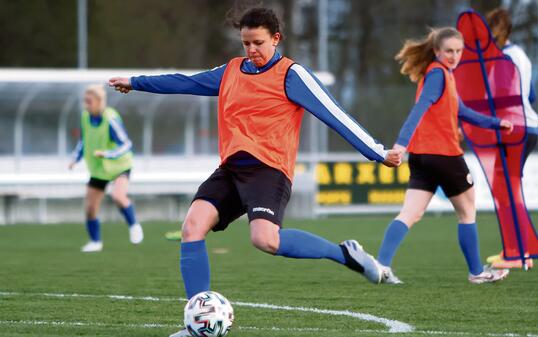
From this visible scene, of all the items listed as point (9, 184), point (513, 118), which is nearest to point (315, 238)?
point (513, 118)

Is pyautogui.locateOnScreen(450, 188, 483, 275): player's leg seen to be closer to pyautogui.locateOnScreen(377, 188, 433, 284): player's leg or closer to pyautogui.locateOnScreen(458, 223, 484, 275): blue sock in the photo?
pyautogui.locateOnScreen(458, 223, 484, 275): blue sock

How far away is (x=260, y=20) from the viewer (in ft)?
21.0

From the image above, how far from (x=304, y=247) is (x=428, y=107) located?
94.0 inches

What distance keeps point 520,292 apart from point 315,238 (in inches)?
90.1

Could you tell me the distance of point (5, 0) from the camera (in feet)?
121

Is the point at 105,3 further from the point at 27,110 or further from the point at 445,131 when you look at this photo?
the point at 445,131

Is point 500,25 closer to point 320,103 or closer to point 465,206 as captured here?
point 465,206

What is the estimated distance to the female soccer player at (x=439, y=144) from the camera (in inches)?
342

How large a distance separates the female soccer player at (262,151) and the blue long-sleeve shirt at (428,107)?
1.69 m

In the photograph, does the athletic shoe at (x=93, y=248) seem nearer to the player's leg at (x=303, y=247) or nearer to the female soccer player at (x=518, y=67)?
the female soccer player at (x=518, y=67)

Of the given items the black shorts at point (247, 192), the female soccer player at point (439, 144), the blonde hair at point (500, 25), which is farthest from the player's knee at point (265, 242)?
the blonde hair at point (500, 25)

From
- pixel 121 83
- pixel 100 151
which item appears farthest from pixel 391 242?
pixel 100 151

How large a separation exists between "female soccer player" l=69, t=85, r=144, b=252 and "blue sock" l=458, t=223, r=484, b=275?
17.0ft

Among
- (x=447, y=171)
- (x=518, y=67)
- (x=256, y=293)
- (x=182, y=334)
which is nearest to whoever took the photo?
(x=182, y=334)
